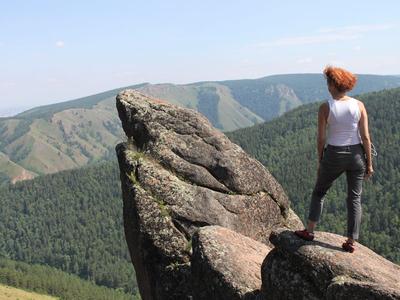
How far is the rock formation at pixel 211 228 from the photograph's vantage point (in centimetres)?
1355

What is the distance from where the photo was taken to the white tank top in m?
13.6

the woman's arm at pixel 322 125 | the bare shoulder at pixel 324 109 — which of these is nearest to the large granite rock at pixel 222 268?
the woman's arm at pixel 322 125

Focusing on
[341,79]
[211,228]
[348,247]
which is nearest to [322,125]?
[341,79]

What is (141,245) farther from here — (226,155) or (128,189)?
(226,155)

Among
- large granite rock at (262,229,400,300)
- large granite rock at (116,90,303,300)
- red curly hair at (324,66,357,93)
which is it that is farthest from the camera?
large granite rock at (116,90,303,300)

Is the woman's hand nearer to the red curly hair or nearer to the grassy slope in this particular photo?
the red curly hair

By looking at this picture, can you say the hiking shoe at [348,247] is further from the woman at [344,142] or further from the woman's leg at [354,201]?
the woman's leg at [354,201]

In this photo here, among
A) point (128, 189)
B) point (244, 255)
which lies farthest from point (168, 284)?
point (128, 189)

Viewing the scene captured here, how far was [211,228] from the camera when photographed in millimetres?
17562

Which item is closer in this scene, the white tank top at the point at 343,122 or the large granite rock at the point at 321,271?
the large granite rock at the point at 321,271

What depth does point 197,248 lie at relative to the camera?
54.6 ft

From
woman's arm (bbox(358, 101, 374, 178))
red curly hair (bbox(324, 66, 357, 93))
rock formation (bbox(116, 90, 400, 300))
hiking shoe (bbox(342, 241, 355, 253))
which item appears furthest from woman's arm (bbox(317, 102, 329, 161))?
rock formation (bbox(116, 90, 400, 300))

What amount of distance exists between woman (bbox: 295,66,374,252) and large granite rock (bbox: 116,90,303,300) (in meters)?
6.07

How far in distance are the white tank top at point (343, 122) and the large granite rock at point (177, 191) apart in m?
7.58
